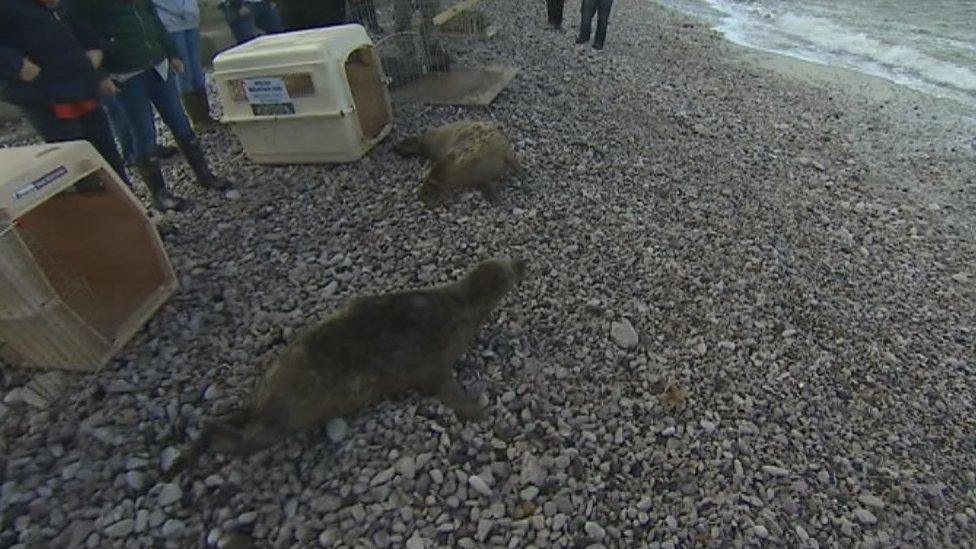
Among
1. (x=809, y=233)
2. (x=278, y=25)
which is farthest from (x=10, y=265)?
(x=809, y=233)

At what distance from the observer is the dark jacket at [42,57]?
311cm

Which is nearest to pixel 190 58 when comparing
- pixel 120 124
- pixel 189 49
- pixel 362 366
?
pixel 189 49

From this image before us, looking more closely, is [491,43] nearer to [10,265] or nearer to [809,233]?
[809,233]

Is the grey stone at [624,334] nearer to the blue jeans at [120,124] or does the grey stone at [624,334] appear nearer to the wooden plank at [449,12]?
the blue jeans at [120,124]

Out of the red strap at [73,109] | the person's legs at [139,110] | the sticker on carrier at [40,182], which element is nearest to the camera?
the sticker on carrier at [40,182]

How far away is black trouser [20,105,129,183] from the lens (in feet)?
11.2

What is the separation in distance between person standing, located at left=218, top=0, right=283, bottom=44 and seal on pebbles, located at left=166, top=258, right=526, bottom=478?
4.60 meters

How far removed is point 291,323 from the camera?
326 cm

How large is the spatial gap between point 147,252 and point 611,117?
4749 millimetres

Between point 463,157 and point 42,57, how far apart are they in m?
2.63

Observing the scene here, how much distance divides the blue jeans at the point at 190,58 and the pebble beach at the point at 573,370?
510mm

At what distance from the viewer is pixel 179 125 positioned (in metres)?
4.24

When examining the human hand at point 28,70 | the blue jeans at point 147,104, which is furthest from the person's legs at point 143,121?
Result: the human hand at point 28,70

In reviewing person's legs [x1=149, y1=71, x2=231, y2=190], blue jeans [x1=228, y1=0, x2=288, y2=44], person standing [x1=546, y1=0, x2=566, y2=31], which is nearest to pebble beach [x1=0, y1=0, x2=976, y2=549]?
person's legs [x1=149, y1=71, x2=231, y2=190]
